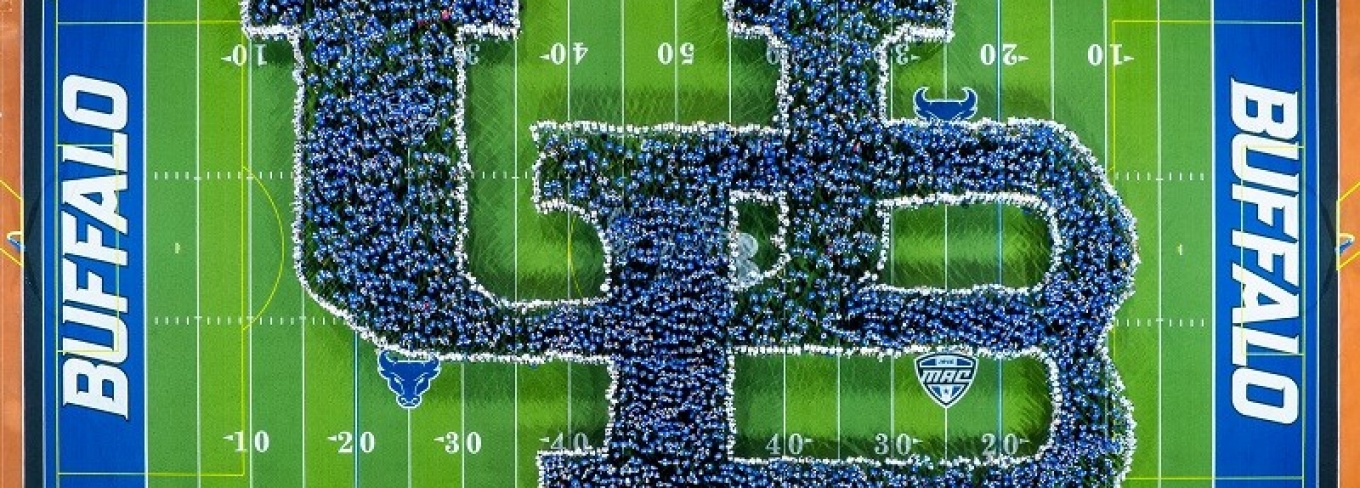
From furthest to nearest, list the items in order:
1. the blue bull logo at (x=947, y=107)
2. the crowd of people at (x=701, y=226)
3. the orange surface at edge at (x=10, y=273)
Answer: the orange surface at edge at (x=10, y=273) < the blue bull logo at (x=947, y=107) < the crowd of people at (x=701, y=226)

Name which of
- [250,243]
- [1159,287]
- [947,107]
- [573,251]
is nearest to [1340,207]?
[1159,287]

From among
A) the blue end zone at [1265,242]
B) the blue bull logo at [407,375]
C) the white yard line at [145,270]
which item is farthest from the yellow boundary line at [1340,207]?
→ the white yard line at [145,270]

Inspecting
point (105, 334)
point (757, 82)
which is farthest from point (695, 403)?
point (105, 334)

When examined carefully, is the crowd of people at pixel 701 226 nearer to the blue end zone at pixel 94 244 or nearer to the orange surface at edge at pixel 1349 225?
the blue end zone at pixel 94 244

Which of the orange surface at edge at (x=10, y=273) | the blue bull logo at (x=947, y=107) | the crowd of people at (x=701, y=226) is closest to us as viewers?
the crowd of people at (x=701, y=226)

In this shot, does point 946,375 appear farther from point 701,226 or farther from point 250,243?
point 250,243

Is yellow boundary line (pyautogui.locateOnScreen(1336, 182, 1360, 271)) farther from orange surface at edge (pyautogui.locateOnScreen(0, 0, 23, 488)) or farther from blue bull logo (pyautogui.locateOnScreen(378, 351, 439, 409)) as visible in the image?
orange surface at edge (pyautogui.locateOnScreen(0, 0, 23, 488))
